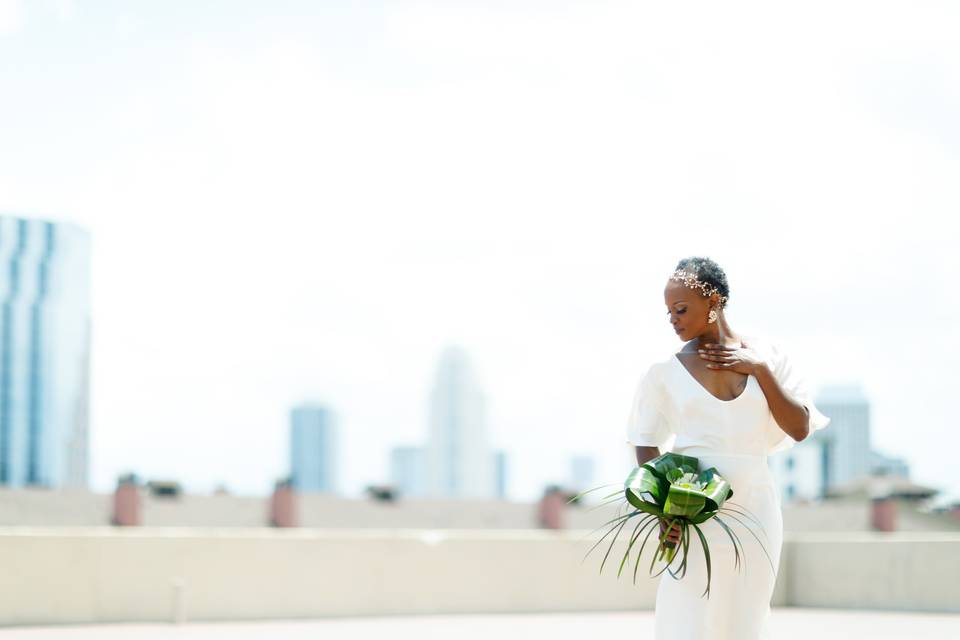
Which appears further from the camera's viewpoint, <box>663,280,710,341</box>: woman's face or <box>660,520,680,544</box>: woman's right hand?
<box>663,280,710,341</box>: woman's face

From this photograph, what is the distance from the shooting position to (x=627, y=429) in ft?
17.3

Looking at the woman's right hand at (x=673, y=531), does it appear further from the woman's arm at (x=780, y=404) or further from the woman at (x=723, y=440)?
the woman's arm at (x=780, y=404)

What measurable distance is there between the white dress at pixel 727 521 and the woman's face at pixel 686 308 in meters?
0.13

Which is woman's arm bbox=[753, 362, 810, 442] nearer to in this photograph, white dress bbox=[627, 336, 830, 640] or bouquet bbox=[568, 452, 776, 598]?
white dress bbox=[627, 336, 830, 640]

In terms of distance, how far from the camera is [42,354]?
188m

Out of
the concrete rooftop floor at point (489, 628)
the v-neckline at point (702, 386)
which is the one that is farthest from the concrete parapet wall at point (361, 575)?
the v-neckline at point (702, 386)

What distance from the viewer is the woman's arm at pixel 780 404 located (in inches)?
196

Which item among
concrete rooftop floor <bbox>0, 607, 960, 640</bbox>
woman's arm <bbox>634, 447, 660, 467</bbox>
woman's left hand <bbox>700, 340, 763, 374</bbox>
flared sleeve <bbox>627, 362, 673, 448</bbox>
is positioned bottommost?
concrete rooftop floor <bbox>0, 607, 960, 640</bbox>

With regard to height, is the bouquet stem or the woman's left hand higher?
the woman's left hand

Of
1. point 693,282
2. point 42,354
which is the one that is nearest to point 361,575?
point 693,282

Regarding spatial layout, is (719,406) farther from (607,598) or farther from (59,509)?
(59,509)

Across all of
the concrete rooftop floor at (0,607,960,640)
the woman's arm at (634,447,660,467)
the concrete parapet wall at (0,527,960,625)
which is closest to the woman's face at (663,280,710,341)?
the woman's arm at (634,447,660,467)

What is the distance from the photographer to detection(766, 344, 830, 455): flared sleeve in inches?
200

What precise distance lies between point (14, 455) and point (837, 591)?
172 meters
